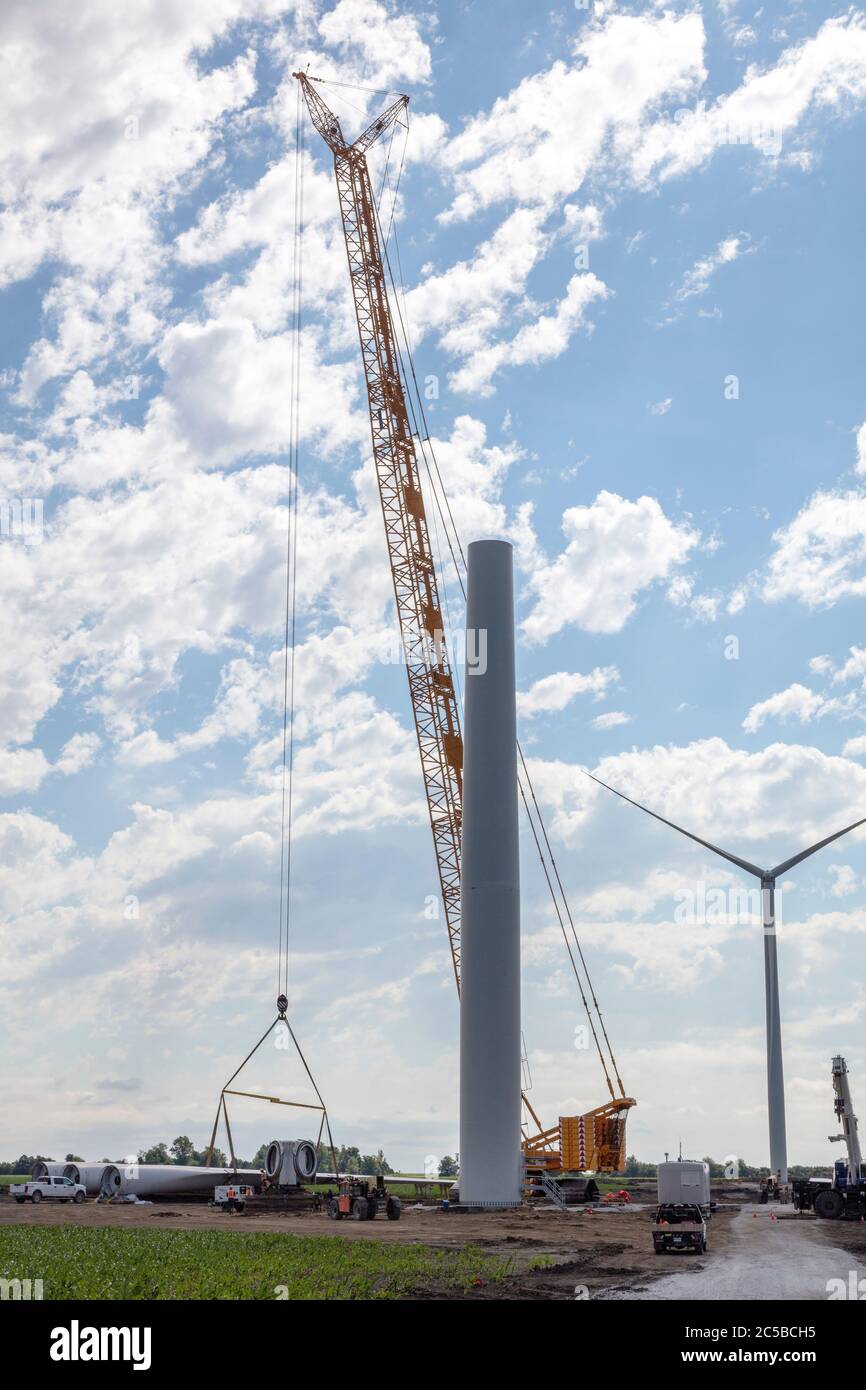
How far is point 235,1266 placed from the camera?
1255 inches

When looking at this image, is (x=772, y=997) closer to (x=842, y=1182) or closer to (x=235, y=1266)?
(x=842, y=1182)

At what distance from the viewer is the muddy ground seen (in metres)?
33.0

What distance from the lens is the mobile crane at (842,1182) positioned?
6481 centimetres

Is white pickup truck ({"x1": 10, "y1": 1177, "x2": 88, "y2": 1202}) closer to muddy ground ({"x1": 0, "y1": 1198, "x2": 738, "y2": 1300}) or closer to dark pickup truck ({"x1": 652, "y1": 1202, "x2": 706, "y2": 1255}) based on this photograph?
muddy ground ({"x1": 0, "y1": 1198, "x2": 738, "y2": 1300})

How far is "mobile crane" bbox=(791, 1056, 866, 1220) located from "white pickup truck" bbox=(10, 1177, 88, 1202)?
46145 millimetres

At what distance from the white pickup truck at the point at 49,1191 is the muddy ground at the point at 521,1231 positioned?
1.74m

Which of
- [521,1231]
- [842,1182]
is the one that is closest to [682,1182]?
[521,1231]

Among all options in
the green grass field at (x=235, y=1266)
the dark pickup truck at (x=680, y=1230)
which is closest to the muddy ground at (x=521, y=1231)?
the dark pickup truck at (x=680, y=1230)

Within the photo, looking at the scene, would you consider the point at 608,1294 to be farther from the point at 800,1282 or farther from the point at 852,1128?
the point at 852,1128

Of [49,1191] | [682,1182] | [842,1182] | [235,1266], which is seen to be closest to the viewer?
[235,1266]

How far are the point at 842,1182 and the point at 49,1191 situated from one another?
49.9m
